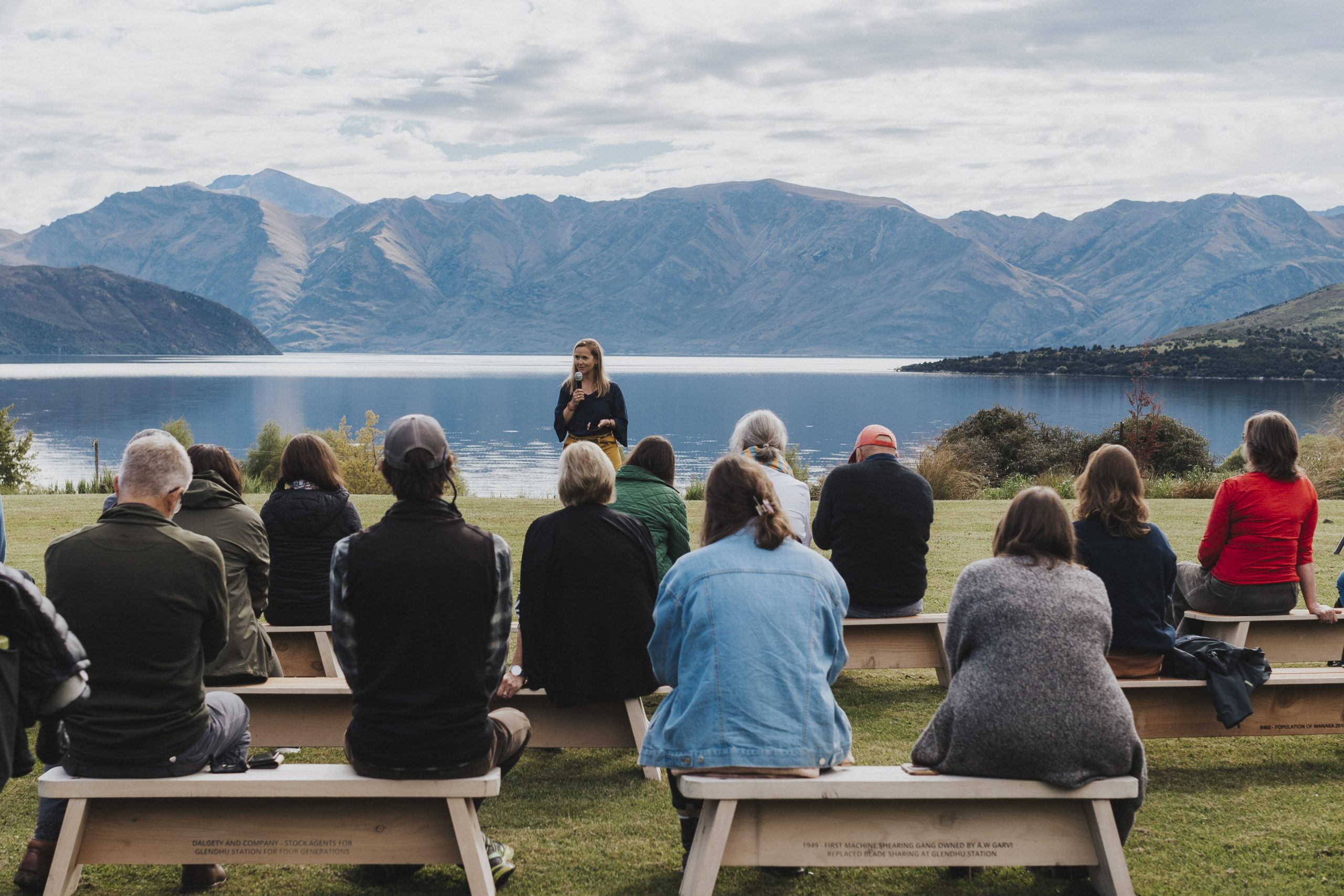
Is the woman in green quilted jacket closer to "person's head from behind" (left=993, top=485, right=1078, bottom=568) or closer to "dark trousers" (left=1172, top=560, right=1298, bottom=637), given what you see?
"person's head from behind" (left=993, top=485, right=1078, bottom=568)

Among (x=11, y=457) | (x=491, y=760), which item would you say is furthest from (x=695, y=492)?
(x=11, y=457)

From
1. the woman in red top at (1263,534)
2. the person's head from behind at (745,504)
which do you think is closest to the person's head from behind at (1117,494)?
the woman in red top at (1263,534)

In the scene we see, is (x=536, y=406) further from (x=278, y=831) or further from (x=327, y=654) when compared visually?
(x=278, y=831)

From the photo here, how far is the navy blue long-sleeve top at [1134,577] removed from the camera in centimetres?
489

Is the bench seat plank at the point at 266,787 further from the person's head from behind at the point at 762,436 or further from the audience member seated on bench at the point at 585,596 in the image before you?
the person's head from behind at the point at 762,436

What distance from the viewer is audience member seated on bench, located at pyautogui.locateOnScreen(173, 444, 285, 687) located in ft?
16.6

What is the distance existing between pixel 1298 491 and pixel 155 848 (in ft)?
19.0

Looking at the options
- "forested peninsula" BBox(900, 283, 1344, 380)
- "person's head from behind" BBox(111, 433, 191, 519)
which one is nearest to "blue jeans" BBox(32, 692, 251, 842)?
"person's head from behind" BBox(111, 433, 191, 519)

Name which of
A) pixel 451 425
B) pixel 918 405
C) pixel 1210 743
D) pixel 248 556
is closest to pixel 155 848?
pixel 248 556

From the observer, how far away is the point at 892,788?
3592 mm

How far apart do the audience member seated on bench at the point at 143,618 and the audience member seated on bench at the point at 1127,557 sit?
12.0 ft

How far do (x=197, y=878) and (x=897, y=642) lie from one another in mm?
4004

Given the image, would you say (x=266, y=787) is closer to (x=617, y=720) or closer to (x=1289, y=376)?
(x=617, y=720)

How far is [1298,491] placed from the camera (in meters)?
5.94
